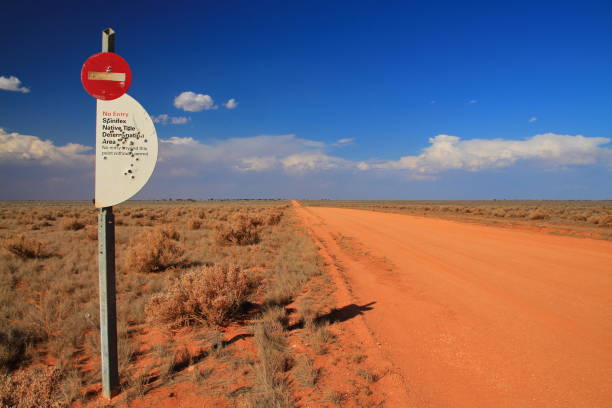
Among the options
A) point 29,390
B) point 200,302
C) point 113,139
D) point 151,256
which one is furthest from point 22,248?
point 113,139

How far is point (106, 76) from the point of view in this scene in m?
2.77

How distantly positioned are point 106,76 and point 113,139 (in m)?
0.55

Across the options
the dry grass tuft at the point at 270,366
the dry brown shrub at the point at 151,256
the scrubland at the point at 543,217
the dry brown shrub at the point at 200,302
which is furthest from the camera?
the scrubland at the point at 543,217

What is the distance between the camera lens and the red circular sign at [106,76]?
2.73m

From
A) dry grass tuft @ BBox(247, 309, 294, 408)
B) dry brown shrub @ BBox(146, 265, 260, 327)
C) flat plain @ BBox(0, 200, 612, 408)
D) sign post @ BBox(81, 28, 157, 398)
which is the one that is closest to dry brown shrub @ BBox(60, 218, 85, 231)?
flat plain @ BBox(0, 200, 612, 408)

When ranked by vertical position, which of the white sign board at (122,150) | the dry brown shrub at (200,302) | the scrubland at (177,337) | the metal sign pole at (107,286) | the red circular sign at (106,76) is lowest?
the scrubland at (177,337)

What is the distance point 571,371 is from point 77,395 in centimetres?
539

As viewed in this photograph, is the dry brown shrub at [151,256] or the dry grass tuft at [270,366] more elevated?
the dry brown shrub at [151,256]

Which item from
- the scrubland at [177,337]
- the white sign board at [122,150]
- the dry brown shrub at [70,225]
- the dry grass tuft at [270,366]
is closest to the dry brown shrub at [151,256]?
the scrubland at [177,337]

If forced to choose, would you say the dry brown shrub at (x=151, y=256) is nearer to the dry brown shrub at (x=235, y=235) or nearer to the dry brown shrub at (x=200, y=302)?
the dry brown shrub at (x=235, y=235)

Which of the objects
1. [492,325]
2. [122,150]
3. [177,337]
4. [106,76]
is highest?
[106,76]

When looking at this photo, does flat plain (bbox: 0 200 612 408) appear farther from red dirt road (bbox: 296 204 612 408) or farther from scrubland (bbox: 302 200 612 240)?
scrubland (bbox: 302 200 612 240)

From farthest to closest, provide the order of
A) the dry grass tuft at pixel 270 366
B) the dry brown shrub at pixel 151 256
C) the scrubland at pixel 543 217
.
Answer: the scrubland at pixel 543 217 → the dry brown shrub at pixel 151 256 → the dry grass tuft at pixel 270 366

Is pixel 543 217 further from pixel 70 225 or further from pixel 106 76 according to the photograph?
pixel 70 225
